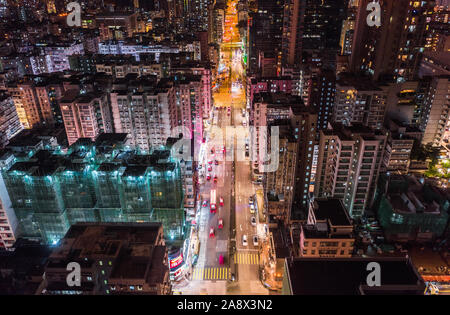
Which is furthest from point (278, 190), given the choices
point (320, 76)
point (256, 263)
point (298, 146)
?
point (320, 76)

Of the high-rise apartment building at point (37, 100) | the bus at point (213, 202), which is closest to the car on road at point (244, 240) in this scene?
the bus at point (213, 202)

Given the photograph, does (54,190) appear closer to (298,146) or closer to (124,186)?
(124,186)

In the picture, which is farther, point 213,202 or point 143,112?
point 143,112

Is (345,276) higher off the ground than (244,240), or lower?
higher

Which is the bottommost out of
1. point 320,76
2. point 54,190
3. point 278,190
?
point 278,190

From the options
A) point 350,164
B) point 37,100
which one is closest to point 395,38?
point 350,164

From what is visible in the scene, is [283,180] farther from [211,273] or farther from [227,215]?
[211,273]

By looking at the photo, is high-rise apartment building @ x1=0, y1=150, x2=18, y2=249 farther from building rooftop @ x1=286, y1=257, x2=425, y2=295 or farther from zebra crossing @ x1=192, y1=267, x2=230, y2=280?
building rooftop @ x1=286, y1=257, x2=425, y2=295
